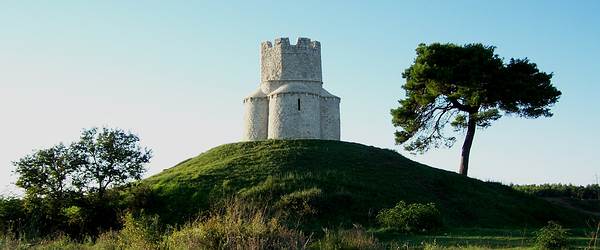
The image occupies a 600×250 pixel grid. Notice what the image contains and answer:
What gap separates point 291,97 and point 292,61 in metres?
3.46

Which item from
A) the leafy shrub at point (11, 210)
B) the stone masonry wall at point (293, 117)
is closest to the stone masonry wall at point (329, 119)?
the stone masonry wall at point (293, 117)

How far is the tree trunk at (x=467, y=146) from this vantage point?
4066 centimetres

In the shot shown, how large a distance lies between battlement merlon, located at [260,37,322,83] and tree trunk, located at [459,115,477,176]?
37.7 feet

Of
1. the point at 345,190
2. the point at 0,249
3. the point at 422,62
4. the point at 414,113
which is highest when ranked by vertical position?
the point at 422,62

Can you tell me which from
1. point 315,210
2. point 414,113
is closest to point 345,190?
point 315,210

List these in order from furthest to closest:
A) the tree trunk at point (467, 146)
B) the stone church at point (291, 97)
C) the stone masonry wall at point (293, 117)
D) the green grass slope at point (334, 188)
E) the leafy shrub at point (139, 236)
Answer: the stone church at point (291, 97) < the stone masonry wall at point (293, 117) < the tree trunk at point (467, 146) < the green grass slope at point (334, 188) < the leafy shrub at point (139, 236)

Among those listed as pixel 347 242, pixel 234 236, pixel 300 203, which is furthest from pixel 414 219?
pixel 234 236

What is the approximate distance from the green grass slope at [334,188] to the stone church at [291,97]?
3.02m

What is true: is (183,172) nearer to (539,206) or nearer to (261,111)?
(261,111)

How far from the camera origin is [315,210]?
28297 mm

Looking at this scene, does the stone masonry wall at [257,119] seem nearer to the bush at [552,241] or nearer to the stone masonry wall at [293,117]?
the stone masonry wall at [293,117]

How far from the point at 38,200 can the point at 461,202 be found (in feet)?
67.9

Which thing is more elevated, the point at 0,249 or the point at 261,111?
the point at 261,111

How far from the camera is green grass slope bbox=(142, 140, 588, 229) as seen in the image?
96.4ft
